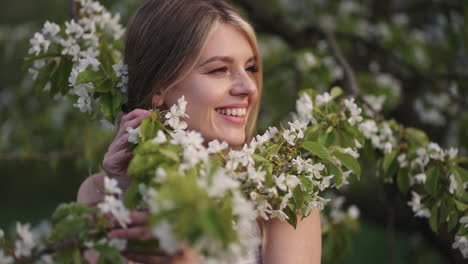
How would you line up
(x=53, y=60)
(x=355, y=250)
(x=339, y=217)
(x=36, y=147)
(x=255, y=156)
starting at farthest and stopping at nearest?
(x=355, y=250) → (x=36, y=147) → (x=339, y=217) → (x=53, y=60) → (x=255, y=156)

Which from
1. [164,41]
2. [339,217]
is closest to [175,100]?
[164,41]

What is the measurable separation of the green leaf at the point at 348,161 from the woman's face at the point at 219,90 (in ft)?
1.16

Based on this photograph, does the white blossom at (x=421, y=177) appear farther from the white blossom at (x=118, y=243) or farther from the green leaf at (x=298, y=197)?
the white blossom at (x=118, y=243)

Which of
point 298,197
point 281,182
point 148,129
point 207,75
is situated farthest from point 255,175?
point 207,75

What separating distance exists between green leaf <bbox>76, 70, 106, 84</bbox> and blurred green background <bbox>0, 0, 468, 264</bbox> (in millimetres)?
1203

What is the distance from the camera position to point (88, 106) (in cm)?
194

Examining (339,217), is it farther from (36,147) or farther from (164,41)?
(36,147)

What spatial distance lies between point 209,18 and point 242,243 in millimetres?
1029

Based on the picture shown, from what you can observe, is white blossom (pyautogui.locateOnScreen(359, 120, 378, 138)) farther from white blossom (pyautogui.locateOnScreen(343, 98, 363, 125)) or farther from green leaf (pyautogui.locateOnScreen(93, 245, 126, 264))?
green leaf (pyautogui.locateOnScreen(93, 245, 126, 264))

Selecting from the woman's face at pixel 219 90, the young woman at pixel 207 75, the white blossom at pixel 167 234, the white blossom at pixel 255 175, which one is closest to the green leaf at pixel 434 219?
the young woman at pixel 207 75

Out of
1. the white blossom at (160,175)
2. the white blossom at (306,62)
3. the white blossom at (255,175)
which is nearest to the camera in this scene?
the white blossom at (160,175)

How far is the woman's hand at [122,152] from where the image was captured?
1631 millimetres

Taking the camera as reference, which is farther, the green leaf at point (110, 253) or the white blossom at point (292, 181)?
the white blossom at point (292, 181)

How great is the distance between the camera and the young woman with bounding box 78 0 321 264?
1.88m
